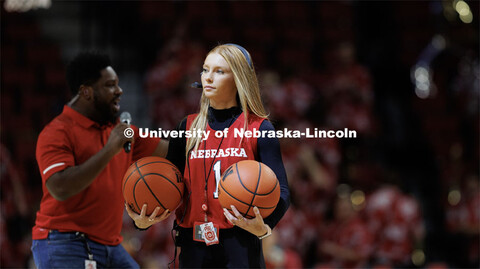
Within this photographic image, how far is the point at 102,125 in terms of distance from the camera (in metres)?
3.73

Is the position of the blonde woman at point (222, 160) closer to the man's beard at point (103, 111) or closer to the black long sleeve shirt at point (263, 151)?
the black long sleeve shirt at point (263, 151)

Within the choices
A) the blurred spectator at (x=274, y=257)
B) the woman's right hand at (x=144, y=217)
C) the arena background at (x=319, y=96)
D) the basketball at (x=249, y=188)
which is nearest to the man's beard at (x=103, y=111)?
the woman's right hand at (x=144, y=217)

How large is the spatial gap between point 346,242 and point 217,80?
4.58 metres

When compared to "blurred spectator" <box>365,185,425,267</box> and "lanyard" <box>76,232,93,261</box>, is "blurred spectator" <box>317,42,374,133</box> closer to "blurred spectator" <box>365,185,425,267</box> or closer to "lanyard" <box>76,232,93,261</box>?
"blurred spectator" <box>365,185,425,267</box>

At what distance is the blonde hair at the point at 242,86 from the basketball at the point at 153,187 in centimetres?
20

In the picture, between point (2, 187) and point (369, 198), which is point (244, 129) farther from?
point (2, 187)

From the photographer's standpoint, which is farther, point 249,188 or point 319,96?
point 319,96

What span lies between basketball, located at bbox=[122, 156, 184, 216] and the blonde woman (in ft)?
0.20

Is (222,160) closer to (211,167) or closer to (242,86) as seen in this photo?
(211,167)

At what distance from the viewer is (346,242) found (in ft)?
23.6

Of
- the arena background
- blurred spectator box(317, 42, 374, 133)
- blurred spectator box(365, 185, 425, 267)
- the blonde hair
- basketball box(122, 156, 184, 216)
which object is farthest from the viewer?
blurred spectator box(317, 42, 374, 133)

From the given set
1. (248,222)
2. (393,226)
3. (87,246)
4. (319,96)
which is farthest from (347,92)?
(248,222)

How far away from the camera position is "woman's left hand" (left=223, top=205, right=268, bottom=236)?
2814 mm

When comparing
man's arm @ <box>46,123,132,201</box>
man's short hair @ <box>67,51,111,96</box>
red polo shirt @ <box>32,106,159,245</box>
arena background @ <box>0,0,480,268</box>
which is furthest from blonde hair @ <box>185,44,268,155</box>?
arena background @ <box>0,0,480,268</box>
